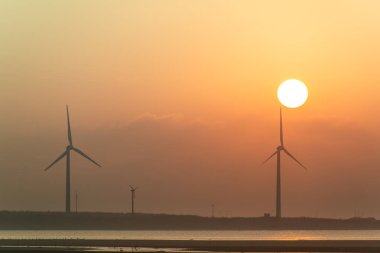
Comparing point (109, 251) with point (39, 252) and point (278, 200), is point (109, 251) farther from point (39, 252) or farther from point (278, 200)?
point (278, 200)

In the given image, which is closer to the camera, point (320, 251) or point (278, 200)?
point (320, 251)

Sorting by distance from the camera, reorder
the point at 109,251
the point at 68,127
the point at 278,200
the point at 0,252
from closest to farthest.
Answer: the point at 0,252
the point at 109,251
the point at 68,127
the point at 278,200

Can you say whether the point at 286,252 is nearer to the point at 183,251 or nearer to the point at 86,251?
the point at 183,251

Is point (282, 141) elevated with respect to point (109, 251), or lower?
elevated

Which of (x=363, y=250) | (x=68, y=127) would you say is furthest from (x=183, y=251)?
(x=68, y=127)

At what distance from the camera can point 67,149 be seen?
173625 mm

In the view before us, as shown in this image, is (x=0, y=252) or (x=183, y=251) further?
(x=183, y=251)

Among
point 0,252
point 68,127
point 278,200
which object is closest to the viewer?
point 0,252

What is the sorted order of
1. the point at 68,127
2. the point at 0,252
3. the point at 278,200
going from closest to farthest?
the point at 0,252 < the point at 68,127 < the point at 278,200

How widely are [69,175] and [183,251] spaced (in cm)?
8137

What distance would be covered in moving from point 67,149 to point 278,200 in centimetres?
3948

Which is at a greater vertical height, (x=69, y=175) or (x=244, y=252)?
(x=69, y=175)

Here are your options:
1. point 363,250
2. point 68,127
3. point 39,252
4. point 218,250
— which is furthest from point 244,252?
point 68,127

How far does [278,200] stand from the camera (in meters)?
183
